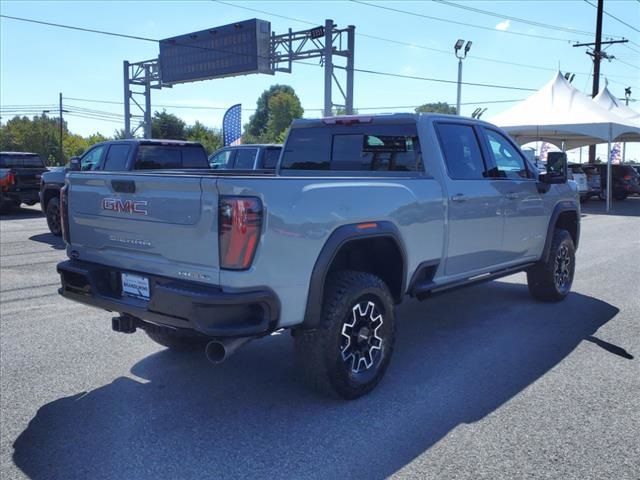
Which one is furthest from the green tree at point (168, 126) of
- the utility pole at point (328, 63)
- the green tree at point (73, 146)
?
the utility pole at point (328, 63)

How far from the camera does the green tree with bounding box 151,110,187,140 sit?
82.1 metres

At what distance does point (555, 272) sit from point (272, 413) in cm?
422

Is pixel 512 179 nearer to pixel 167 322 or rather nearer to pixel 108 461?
pixel 167 322

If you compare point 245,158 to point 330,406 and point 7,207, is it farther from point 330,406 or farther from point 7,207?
point 330,406

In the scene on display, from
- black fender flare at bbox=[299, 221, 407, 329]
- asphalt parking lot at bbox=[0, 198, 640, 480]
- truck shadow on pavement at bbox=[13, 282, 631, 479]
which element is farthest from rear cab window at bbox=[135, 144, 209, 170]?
black fender flare at bbox=[299, 221, 407, 329]

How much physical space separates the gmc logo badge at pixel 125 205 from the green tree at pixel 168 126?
264 feet

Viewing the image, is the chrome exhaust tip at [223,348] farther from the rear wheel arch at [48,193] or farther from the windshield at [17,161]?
the windshield at [17,161]

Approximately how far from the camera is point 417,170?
492 centimetres

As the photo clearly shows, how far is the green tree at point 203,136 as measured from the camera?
8175 cm

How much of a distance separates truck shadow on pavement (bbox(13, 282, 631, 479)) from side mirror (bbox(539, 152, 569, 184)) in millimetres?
1587

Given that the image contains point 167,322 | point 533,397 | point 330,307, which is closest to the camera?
point 167,322

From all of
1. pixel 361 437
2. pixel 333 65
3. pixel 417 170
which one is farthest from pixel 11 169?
pixel 361 437

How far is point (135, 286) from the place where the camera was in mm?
3758

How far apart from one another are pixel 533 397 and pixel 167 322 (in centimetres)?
255
